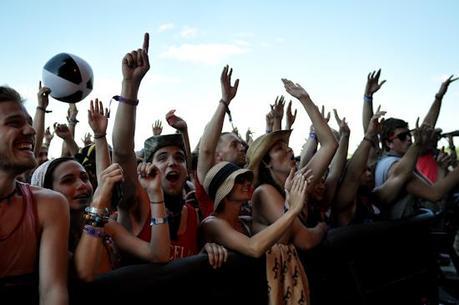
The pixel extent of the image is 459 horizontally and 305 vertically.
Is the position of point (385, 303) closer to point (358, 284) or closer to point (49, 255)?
point (358, 284)

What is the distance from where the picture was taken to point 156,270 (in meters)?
2.18

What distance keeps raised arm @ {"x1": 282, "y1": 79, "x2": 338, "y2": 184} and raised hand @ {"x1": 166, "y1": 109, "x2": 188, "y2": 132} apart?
1078mm

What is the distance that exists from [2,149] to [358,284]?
2.49 metres

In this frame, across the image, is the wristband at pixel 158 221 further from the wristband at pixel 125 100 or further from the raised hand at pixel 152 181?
the wristband at pixel 125 100

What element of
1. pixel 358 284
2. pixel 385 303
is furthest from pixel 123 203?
pixel 385 303

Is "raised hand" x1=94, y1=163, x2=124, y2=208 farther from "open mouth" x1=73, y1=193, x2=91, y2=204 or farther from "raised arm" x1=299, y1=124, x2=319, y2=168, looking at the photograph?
"raised arm" x1=299, y1=124, x2=319, y2=168

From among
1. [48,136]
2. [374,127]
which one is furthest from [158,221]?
[48,136]

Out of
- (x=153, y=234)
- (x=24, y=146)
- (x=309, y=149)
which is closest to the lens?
(x=24, y=146)

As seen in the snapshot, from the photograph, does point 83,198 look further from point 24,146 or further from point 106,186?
point 24,146

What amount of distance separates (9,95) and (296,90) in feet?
8.14

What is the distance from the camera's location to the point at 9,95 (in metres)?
1.98

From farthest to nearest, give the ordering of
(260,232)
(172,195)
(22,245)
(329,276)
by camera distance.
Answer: (329,276), (172,195), (260,232), (22,245)

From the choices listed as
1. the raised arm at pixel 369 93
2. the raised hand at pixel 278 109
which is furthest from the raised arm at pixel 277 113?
the raised arm at pixel 369 93

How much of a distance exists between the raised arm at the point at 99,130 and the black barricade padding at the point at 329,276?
35.1 inches
